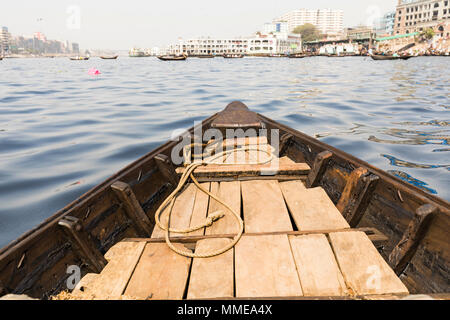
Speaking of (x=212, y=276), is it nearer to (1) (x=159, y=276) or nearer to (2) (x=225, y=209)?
(1) (x=159, y=276)

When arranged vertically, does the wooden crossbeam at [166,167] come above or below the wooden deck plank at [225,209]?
above

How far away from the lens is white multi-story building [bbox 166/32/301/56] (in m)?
128

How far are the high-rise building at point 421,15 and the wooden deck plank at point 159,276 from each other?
345 ft

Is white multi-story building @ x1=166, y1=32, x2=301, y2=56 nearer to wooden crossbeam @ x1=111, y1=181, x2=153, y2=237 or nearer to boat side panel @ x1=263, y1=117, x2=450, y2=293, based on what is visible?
boat side panel @ x1=263, y1=117, x2=450, y2=293

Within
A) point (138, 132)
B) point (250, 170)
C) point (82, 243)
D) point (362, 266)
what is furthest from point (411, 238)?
point (138, 132)

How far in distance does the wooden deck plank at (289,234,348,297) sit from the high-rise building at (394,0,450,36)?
104143mm

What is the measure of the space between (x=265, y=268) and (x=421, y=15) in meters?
121

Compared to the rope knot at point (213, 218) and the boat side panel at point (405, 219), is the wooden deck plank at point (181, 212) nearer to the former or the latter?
the rope knot at point (213, 218)

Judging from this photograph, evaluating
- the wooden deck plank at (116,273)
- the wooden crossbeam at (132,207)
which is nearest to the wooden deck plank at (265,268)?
the wooden deck plank at (116,273)

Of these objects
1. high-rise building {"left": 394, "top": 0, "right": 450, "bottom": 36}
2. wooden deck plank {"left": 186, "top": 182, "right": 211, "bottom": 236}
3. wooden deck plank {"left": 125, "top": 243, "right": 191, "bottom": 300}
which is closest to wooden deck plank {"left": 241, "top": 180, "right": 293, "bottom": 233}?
wooden deck plank {"left": 186, "top": 182, "right": 211, "bottom": 236}

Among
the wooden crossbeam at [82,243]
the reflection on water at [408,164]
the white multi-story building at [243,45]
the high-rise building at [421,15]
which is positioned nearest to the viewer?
the wooden crossbeam at [82,243]

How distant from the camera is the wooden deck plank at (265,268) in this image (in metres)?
1.90

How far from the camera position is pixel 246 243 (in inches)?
94.3
